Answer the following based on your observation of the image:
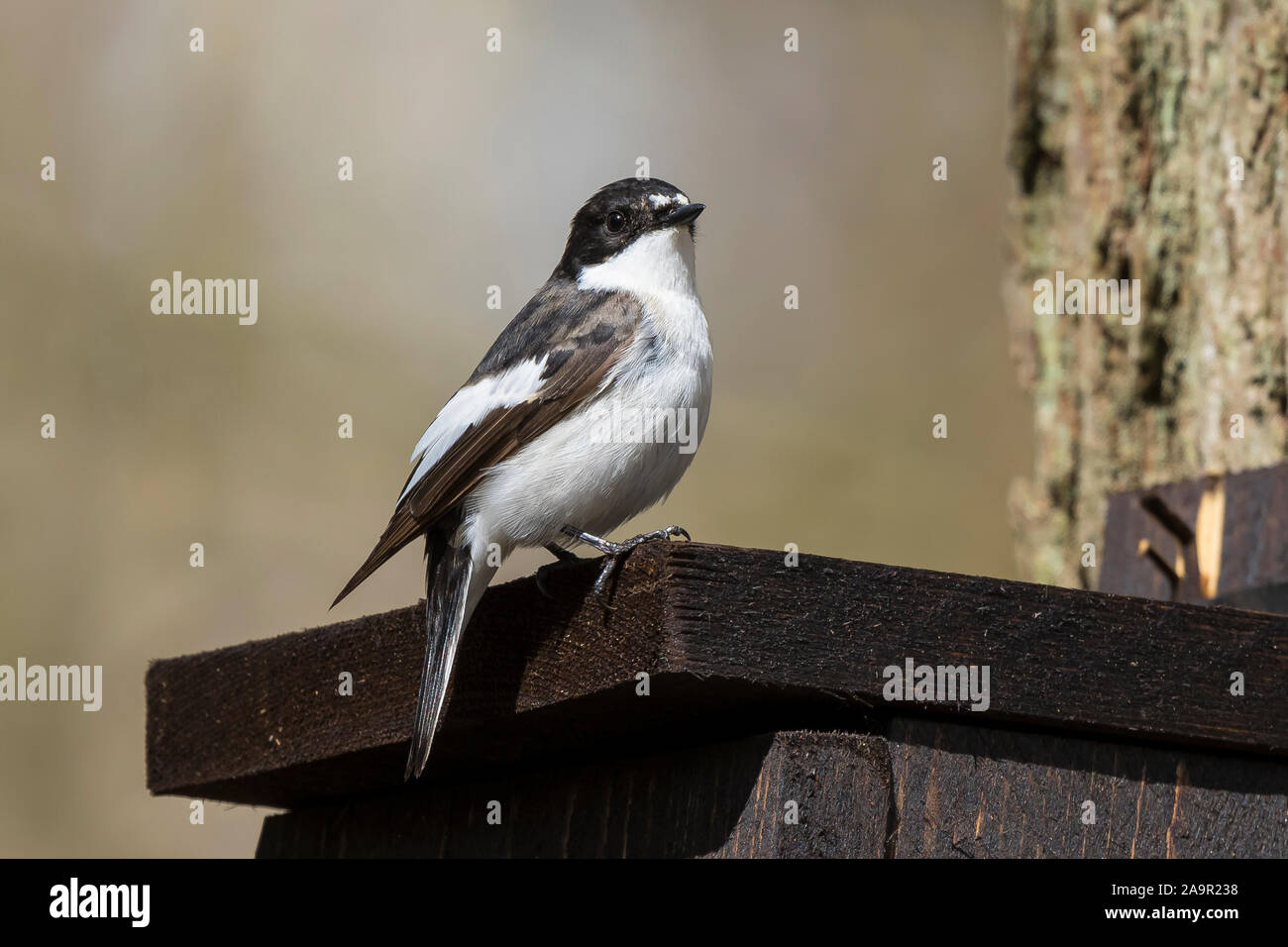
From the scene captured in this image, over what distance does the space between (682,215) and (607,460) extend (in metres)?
1.25

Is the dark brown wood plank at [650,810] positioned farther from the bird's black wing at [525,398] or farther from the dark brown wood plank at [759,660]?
the bird's black wing at [525,398]

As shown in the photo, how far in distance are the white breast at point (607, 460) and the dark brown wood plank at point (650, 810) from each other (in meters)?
0.57

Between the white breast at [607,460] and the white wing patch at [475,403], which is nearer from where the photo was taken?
the white breast at [607,460]

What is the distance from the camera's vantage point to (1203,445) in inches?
185

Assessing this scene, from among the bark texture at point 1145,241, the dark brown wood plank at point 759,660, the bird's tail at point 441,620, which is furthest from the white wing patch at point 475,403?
the bark texture at point 1145,241

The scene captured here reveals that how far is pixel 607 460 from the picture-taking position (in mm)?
3551

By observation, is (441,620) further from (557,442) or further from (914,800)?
(914,800)

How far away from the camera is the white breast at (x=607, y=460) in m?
3.54

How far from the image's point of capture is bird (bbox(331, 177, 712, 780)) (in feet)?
11.4

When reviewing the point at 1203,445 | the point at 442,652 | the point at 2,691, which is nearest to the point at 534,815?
the point at 442,652

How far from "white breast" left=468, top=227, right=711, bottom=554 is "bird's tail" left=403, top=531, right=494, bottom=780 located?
0.47 ft

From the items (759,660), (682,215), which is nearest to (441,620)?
(759,660)
